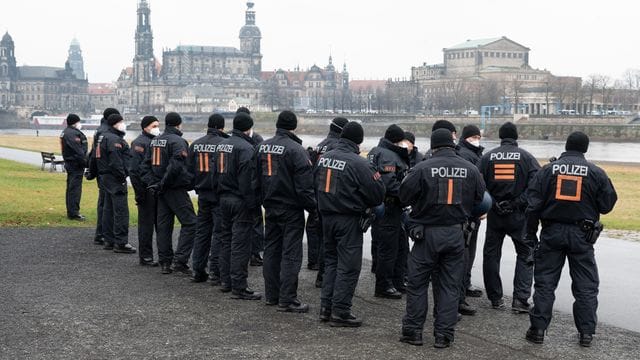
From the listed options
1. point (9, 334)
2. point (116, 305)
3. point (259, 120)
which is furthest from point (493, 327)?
point (259, 120)

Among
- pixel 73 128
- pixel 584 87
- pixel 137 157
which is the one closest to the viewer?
pixel 137 157

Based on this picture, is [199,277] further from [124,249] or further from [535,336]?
[535,336]

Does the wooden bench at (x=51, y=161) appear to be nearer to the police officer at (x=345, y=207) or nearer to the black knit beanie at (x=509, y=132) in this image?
the police officer at (x=345, y=207)

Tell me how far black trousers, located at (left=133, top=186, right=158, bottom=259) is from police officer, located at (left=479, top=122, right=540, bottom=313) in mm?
5637

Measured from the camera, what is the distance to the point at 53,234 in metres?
16.5

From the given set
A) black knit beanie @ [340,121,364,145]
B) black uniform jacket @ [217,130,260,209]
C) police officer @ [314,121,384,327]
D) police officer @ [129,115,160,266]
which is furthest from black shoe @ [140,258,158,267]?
black knit beanie @ [340,121,364,145]

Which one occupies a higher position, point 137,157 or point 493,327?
point 137,157

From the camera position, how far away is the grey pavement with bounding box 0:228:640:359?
28.5 feet

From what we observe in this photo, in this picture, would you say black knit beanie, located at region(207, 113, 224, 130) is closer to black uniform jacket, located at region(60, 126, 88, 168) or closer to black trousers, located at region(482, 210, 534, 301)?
black trousers, located at region(482, 210, 534, 301)

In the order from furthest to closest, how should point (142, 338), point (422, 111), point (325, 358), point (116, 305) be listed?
1. point (422, 111)
2. point (116, 305)
3. point (142, 338)
4. point (325, 358)

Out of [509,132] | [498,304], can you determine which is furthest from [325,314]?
[509,132]

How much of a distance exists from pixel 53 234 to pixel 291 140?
7722 mm

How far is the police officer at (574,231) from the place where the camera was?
9.25 meters

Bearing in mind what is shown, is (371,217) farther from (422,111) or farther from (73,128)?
(422,111)
